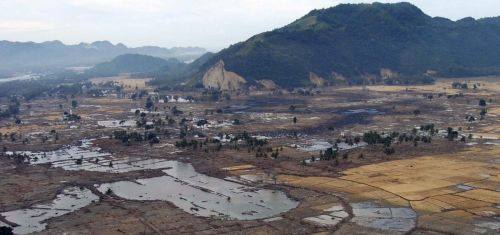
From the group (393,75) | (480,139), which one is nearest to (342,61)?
(393,75)

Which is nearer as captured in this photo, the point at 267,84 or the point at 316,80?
the point at 267,84

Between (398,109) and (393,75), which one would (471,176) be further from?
(393,75)

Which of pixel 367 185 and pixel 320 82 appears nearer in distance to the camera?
pixel 367 185

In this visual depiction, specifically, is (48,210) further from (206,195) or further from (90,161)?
(90,161)

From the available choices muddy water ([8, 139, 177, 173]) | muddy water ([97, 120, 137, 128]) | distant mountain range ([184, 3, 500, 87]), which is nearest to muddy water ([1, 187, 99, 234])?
muddy water ([8, 139, 177, 173])

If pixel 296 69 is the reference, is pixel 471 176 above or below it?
below

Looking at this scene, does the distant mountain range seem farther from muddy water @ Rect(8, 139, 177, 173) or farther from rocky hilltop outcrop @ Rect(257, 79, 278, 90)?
muddy water @ Rect(8, 139, 177, 173)

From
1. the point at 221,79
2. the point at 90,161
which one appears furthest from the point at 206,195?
the point at 221,79
